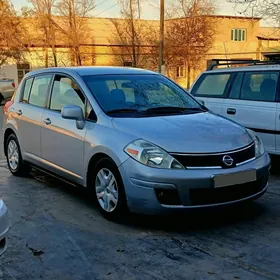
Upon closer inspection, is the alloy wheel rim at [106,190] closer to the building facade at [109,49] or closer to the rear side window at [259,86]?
the rear side window at [259,86]

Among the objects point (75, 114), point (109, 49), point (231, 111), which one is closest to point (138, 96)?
point (75, 114)

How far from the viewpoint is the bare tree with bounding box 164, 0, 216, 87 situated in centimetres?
3538

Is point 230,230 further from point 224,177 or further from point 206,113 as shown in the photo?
point 206,113

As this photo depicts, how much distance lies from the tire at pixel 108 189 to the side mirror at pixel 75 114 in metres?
0.56

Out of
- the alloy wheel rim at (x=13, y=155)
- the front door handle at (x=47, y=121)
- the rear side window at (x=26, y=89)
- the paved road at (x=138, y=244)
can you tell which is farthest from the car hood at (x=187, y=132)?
the alloy wheel rim at (x=13, y=155)

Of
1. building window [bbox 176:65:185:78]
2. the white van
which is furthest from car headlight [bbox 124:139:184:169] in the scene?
building window [bbox 176:65:185:78]

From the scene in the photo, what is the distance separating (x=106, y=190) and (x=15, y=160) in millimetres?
2591

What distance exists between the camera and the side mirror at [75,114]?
15.8ft

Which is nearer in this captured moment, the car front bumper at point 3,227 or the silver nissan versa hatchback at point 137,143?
the car front bumper at point 3,227

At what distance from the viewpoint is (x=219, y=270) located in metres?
3.35

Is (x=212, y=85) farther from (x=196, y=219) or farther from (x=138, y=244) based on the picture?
(x=138, y=244)

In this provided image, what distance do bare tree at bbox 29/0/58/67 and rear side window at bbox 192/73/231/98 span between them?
95.4ft

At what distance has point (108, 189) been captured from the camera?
452 cm

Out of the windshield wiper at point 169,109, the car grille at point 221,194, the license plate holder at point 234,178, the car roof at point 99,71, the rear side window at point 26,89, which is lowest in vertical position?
the car grille at point 221,194
